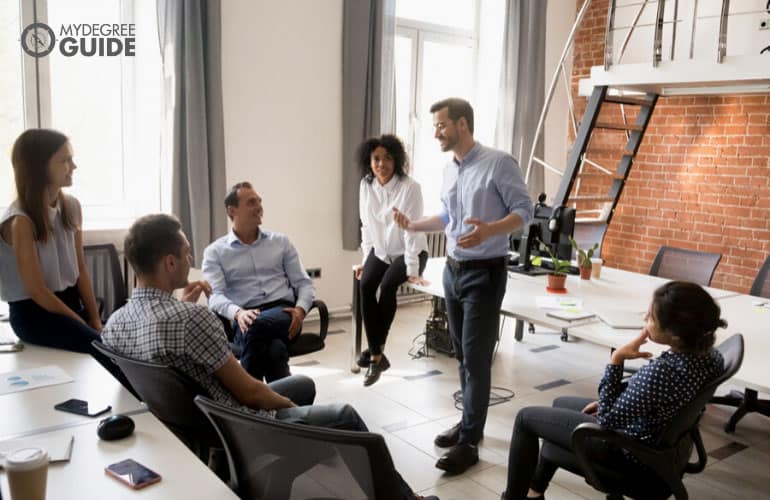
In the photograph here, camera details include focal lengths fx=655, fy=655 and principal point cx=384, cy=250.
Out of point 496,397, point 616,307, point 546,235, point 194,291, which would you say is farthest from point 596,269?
point 194,291

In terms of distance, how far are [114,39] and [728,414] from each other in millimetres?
4512

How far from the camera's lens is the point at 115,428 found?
1570 millimetres

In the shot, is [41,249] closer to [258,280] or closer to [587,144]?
[258,280]

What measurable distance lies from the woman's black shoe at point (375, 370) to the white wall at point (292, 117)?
1.50 m

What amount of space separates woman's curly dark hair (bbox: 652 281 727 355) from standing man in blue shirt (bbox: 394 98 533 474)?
2.99 ft

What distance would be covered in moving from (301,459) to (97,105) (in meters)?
3.94

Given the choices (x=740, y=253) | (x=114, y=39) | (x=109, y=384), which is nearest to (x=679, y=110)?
(x=740, y=253)

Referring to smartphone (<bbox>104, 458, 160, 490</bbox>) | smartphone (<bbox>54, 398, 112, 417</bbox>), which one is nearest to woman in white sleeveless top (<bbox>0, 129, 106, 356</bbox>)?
smartphone (<bbox>54, 398, 112, 417</bbox>)

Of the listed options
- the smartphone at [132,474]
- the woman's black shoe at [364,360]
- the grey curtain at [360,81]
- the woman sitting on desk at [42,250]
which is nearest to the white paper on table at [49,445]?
the smartphone at [132,474]

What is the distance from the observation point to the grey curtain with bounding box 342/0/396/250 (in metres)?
5.10

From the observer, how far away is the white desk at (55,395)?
1.68 m

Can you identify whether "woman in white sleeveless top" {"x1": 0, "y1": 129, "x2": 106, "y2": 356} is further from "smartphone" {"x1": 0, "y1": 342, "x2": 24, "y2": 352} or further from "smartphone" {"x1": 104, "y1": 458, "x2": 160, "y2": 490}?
"smartphone" {"x1": 104, "y1": 458, "x2": 160, "y2": 490}

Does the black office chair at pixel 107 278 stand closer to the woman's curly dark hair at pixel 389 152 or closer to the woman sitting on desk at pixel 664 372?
the woman's curly dark hair at pixel 389 152

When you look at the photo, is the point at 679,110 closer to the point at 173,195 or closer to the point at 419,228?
the point at 419,228
